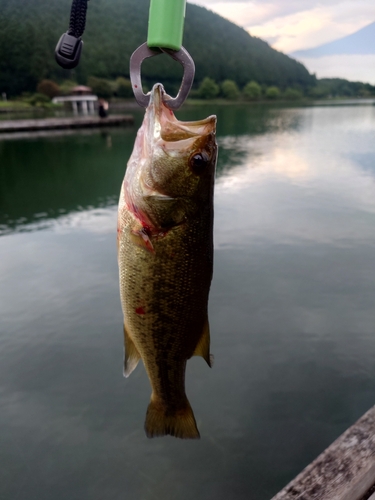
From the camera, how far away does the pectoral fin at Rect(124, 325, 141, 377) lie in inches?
69.5

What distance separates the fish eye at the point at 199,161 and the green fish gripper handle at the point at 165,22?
1.22 feet

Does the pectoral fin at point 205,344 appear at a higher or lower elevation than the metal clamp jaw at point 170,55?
lower

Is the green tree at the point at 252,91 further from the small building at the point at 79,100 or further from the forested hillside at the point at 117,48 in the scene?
the small building at the point at 79,100

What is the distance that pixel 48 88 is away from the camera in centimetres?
6328

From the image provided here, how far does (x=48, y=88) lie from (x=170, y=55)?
232 ft

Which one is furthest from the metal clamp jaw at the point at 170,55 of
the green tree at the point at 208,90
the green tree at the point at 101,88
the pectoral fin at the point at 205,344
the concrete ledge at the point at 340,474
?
the green tree at the point at 208,90

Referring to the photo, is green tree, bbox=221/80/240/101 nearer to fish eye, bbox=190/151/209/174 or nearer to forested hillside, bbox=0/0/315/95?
forested hillside, bbox=0/0/315/95

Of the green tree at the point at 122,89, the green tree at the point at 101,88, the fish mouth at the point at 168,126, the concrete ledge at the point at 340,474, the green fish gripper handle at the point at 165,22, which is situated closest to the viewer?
the green fish gripper handle at the point at 165,22

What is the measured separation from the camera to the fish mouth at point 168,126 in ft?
4.71

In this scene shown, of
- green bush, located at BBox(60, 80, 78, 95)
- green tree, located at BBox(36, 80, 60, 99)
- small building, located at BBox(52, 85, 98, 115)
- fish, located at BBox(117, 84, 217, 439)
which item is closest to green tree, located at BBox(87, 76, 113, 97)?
small building, located at BBox(52, 85, 98, 115)

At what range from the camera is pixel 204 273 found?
5.16 ft

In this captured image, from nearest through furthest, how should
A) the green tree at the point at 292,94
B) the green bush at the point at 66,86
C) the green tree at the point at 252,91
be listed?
the green bush at the point at 66,86 → the green tree at the point at 252,91 → the green tree at the point at 292,94

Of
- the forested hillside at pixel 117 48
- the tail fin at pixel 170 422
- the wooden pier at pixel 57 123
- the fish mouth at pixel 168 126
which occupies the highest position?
the forested hillside at pixel 117 48

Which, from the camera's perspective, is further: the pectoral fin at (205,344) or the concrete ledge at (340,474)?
the concrete ledge at (340,474)
